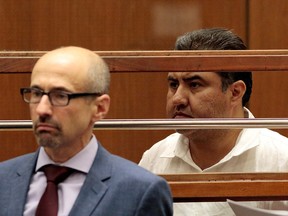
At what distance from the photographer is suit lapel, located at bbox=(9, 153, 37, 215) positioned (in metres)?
1.67

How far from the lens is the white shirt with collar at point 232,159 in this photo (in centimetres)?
215

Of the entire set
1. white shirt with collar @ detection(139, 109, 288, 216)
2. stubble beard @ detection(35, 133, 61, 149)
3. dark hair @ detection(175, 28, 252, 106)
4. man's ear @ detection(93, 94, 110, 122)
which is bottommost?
white shirt with collar @ detection(139, 109, 288, 216)

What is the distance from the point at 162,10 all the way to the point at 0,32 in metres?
0.62

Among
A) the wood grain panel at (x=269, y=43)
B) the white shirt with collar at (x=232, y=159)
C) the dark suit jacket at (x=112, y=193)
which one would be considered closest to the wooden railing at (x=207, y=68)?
the white shirt with collar at (x=232, y=159)

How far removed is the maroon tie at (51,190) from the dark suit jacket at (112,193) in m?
0.04

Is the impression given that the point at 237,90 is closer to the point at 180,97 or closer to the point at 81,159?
the point at 180,97

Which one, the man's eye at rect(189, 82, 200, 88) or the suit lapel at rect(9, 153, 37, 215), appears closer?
the suit lapel at rect(9, 153, 37, 215)

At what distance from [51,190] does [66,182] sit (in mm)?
41

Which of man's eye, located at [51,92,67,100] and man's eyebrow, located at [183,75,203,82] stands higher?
man's eye, located at [51,92,67,100]

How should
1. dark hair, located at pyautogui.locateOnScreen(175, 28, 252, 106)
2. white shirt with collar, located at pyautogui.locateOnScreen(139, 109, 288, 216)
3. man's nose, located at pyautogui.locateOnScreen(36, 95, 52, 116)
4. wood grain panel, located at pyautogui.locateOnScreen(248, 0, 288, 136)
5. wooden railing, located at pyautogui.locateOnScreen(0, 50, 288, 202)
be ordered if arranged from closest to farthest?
1. man's nose, located at pyautogui.locateOnScreen(36, 95, 52, 116)
2. wooden railing, located at pyautogui.locateOnScreen(0, 50, 288, 202)
3. white shirt with collar, located at pyautogui.locateOnScreen(139, 109, 288, 216)
4. dark hair, located at pyautogui.locateOnScreen(175, 28, 252, 106)
5. wood grain panel, located at pyautogui.locateOnScreen(248, 0, 288, 136)

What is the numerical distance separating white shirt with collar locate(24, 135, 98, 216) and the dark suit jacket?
0.01 m

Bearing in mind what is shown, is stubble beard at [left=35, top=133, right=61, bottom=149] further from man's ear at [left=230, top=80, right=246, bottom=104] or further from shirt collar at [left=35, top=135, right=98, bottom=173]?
man's ear at [left=230, top=80, right=246, bottom=104]

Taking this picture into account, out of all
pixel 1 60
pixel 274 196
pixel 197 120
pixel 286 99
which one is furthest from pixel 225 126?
pixel 286 99

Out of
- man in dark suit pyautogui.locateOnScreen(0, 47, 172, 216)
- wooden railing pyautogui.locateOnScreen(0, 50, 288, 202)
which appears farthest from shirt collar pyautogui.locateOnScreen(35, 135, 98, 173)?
wooden railing pyautogui.locateOnScreen(0, 50, 288, 202)
